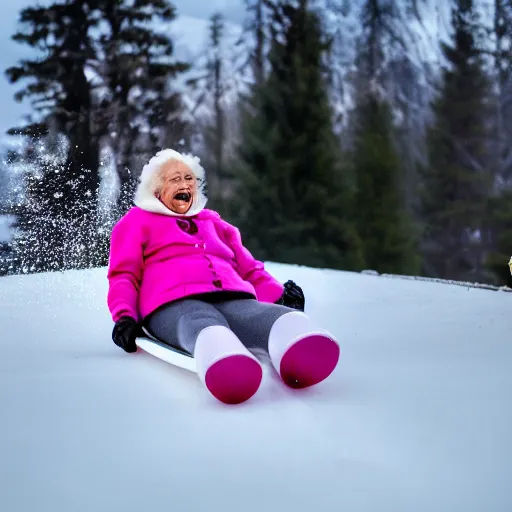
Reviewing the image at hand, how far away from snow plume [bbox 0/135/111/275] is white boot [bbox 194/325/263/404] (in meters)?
4.54

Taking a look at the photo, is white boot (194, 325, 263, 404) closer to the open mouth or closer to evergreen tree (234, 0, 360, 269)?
the open mouth

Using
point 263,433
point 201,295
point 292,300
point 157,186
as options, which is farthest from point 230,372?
point 157,186

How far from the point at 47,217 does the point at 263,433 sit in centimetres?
523

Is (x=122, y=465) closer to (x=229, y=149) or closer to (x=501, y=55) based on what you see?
(x=229, y=149)

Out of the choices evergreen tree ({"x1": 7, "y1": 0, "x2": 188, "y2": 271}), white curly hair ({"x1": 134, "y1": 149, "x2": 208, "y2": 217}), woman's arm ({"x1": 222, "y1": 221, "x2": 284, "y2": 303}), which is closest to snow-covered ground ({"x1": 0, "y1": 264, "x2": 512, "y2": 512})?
woman's arm ({"x1": 222, "y1": 221, "x2": 284, "y2": 303})

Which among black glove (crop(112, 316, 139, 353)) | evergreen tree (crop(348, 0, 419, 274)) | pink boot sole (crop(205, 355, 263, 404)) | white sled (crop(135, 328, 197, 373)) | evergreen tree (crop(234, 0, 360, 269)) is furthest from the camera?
evergreen tree (crop(348, 0, 419, 274))

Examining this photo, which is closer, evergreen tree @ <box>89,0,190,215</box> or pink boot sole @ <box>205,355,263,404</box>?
pink boot sole @ <box>205,355,263,404</box>

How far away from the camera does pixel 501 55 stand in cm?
1247

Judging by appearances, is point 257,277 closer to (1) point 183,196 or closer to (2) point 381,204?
(1) point 183,196

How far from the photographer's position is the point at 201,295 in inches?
76.2

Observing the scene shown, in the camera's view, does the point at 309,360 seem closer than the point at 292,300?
Yes

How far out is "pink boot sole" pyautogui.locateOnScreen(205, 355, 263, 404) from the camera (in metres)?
1.43

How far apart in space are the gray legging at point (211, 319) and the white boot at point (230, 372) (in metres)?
0.20

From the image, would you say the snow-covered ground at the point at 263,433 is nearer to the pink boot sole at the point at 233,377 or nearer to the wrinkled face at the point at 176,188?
the pink boot sole at the point at 233,377
